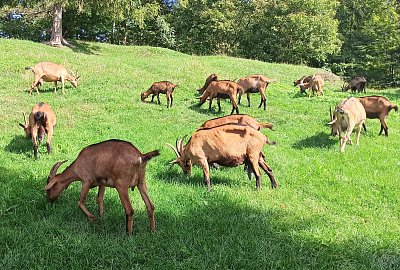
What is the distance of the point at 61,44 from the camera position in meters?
29.5

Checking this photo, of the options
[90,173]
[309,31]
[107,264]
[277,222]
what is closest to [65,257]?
[107,264]

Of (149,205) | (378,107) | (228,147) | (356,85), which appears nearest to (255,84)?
(378,107)

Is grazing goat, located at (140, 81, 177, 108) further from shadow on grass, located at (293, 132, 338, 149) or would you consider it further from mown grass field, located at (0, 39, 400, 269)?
shadow on grass, located at (293, 132, 338, 149)

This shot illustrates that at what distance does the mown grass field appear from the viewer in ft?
16.4

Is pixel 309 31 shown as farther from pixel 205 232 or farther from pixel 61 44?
pixel 205 232

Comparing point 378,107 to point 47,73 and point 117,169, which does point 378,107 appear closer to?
point 117,169

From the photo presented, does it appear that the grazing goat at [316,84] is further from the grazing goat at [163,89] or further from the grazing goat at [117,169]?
the grazing goat at [117,169]

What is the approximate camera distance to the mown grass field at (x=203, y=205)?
4.99 metres

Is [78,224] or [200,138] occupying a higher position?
[200,138]

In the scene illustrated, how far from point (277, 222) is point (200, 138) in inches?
96.7

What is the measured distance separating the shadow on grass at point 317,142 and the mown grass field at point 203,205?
32mm

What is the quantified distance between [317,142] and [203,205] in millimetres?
5993

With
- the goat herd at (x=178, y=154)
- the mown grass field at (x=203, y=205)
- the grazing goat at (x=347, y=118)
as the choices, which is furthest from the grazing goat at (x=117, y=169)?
the grazing goat at (x=347, y=118)

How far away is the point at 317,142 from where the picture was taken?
1166 cm
